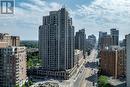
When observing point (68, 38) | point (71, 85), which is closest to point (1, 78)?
point (71, 85)

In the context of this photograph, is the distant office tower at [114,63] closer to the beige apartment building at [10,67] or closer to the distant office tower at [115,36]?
the beige apartment building at [10,67]

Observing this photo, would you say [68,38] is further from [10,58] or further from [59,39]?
[10,58]

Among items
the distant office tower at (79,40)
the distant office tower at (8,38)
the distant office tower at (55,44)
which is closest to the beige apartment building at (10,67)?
the distant office tower at (55,44)

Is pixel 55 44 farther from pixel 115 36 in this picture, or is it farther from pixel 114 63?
pixel 115 36

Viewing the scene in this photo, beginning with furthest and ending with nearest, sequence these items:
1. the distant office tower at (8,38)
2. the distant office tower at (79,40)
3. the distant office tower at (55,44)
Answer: the distant office tower at (79,40) → the distant office tower at (8,38) → the distant office tower at (55,44)

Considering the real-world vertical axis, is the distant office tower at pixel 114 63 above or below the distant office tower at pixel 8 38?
below

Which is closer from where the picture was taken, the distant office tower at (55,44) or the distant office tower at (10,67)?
the distant office tower at (10,67)

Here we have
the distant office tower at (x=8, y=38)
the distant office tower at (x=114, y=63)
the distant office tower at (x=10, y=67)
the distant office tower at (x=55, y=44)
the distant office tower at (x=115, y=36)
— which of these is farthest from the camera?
A: the distant office tower at (x=115, y=36)

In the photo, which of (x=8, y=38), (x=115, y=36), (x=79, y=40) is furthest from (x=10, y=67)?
(x=115, y=36)

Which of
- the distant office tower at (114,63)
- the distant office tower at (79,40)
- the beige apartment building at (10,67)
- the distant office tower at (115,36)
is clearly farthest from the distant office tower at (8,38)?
the distant office tower at (115,36)
